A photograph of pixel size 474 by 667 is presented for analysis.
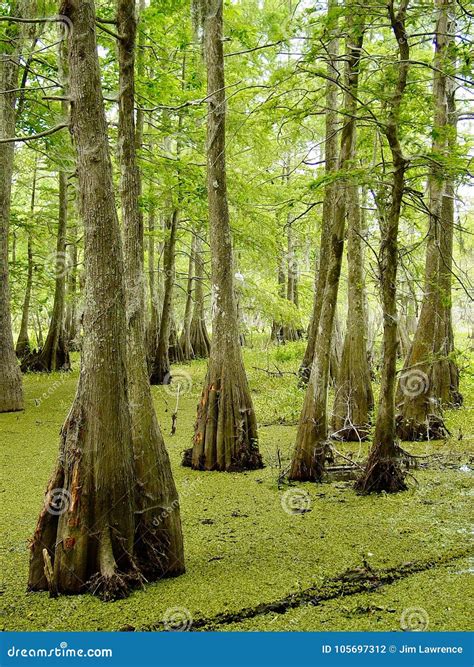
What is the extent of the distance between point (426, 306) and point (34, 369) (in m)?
8.48

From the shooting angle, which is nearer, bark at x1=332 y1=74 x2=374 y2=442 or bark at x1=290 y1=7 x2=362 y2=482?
bark at x1=290 y1=7 x2=362 y2=482

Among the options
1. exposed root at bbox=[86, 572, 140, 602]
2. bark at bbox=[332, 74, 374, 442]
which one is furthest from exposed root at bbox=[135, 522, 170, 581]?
bark at bbox=[332, 74, 374, 442]

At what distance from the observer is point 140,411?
328cm

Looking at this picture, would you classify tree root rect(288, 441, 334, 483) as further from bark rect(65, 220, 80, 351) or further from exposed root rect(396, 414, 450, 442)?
bark rect(65, 220, 80, 351)

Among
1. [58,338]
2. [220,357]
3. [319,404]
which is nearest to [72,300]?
[58,338]

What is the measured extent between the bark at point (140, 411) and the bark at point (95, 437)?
0.4 inches

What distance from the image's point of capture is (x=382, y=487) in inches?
177

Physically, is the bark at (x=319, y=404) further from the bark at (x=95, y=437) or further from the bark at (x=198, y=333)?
the bark at (x=198, y=333)

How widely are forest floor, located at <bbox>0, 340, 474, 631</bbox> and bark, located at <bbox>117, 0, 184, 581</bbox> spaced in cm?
16

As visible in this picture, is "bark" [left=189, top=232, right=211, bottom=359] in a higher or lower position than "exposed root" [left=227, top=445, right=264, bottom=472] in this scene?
higher

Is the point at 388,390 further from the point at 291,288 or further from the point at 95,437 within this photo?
the point at 291,288

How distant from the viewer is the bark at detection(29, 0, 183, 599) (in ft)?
9.13

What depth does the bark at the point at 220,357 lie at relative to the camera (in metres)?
5.39

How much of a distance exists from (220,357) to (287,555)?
8.15 feet
